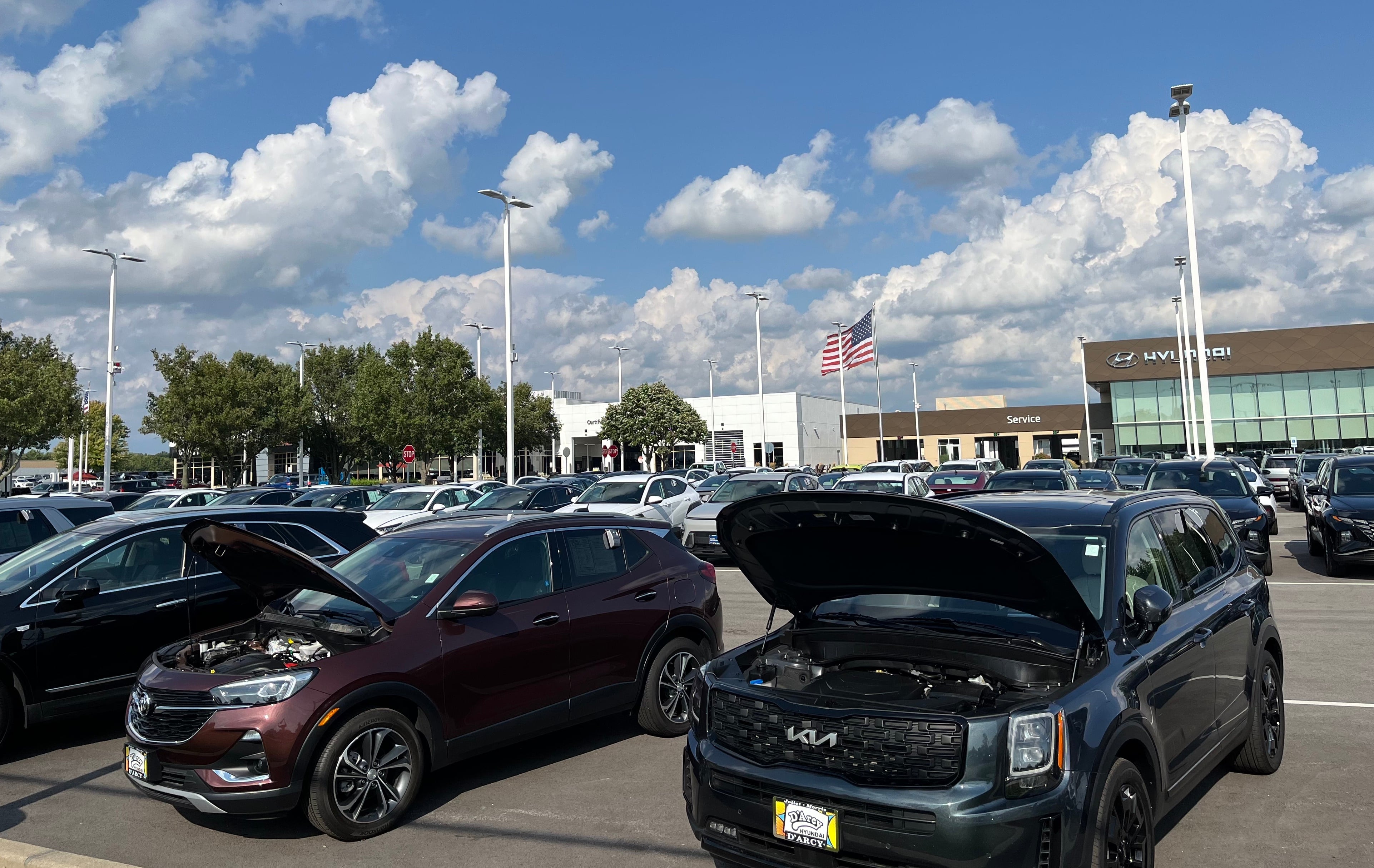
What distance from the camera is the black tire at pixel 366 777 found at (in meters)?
5.26

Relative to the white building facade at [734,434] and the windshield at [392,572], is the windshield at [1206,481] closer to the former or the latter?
the windshield at [392,572]

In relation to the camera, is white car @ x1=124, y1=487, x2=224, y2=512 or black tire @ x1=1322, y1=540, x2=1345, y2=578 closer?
black tire @ x1=1322, y1=540, x2=1345, y2=578

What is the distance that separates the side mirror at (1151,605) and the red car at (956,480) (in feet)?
61.5

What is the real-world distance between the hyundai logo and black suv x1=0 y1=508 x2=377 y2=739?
4.34m

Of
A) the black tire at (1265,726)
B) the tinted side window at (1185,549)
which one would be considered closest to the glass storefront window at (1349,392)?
the black tire at (1265,726)

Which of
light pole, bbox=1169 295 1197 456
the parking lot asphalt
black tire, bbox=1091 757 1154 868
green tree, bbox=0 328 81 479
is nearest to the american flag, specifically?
light pole, bbox=1169 295 1197 456

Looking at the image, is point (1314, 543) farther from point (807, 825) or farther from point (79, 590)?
point (79, 590)

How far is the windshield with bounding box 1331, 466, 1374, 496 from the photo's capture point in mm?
15406

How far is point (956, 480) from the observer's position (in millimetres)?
24953

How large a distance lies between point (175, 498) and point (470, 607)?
1841 centimetres

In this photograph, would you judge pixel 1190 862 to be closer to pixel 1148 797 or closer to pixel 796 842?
pixel 1148 797

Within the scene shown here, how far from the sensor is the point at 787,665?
4703 millimetres

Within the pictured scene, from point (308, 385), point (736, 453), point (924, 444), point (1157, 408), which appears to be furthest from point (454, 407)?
point (1157, 408)

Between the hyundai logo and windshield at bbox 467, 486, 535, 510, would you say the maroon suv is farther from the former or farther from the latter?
windshield at bbox 467, 486, 535, 510
